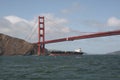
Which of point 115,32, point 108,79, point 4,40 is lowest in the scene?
point 108,79

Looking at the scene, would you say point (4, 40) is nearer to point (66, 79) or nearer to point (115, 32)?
point (115, 32)

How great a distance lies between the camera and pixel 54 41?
267 feet

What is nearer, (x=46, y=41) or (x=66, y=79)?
(x=66, y=79)

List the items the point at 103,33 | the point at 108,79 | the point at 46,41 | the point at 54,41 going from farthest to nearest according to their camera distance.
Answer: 1. the point at 46,41
2. the point at 54,41
3. the point at 103,33
4. the point at 108,79

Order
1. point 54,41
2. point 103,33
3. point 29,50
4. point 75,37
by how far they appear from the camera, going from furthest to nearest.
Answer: point 29,50
point 54,41
point 75,37
point 103,33

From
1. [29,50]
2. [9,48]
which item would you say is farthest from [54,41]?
[9,48]

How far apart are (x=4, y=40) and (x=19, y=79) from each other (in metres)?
124

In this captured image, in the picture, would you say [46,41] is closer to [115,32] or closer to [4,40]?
[115,32]

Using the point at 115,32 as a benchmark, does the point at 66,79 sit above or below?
below

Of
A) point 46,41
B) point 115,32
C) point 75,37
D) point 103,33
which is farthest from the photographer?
point 46,41

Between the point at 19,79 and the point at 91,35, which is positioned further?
the point at 91,35

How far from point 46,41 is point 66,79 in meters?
69.0

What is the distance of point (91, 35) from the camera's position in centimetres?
6338

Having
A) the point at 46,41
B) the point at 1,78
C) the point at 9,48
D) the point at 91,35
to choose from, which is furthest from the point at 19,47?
the point at 1,78
